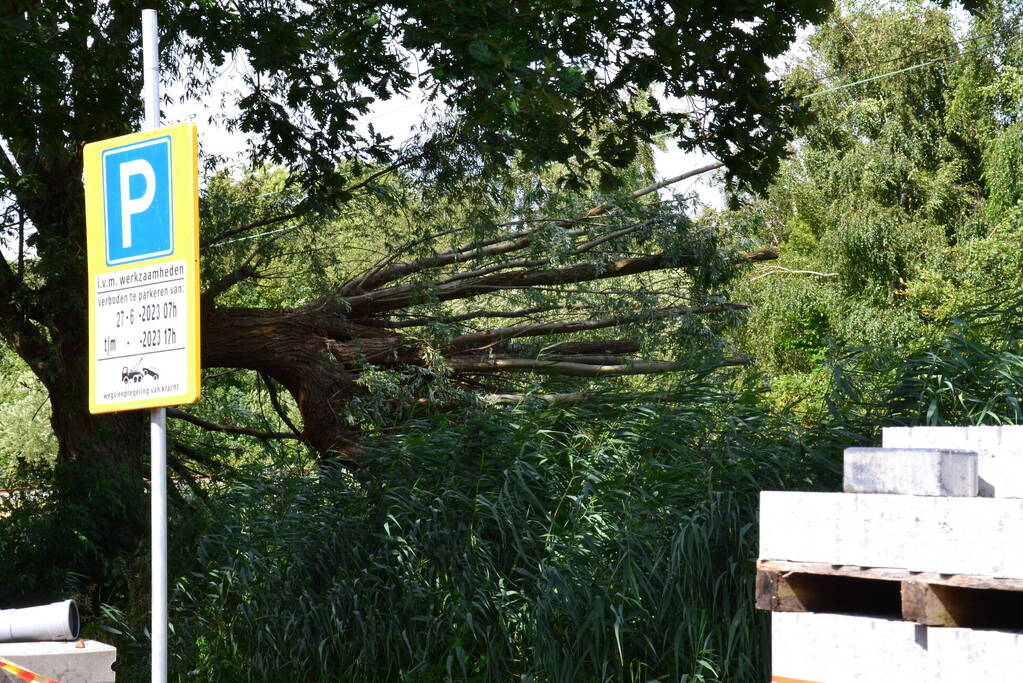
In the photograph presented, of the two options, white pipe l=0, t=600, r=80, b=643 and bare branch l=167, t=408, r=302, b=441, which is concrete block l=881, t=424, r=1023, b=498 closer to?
white pipe l=0, t=600, r=80, b=643

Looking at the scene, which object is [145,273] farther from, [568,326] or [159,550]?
[568,326]

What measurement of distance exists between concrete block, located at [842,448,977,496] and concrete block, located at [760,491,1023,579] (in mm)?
61

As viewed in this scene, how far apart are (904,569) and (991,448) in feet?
1.99

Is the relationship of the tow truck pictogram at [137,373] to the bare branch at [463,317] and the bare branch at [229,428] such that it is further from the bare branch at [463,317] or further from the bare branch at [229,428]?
the bare branch at [229,428]

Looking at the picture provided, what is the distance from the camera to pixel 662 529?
6.27m

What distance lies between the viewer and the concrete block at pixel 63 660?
13.9 ft

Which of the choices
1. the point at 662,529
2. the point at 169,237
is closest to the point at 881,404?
the point at 662,529

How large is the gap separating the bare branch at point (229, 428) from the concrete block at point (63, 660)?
8.71 meters

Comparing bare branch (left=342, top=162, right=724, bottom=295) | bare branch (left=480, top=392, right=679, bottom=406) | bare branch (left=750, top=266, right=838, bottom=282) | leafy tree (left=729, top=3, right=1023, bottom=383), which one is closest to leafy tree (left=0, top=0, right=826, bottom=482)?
bare branch (left=342, top=162, right=724, bottom=295)

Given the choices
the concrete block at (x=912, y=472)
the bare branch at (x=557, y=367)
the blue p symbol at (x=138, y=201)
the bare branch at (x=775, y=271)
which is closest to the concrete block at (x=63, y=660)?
the blue p symbol at (x=138, y=201)

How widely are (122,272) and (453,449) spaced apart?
4394mm

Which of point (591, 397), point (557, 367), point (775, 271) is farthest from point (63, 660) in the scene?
point (775, 271)

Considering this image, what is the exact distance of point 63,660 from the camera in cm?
430

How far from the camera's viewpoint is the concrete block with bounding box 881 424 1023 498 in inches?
141
